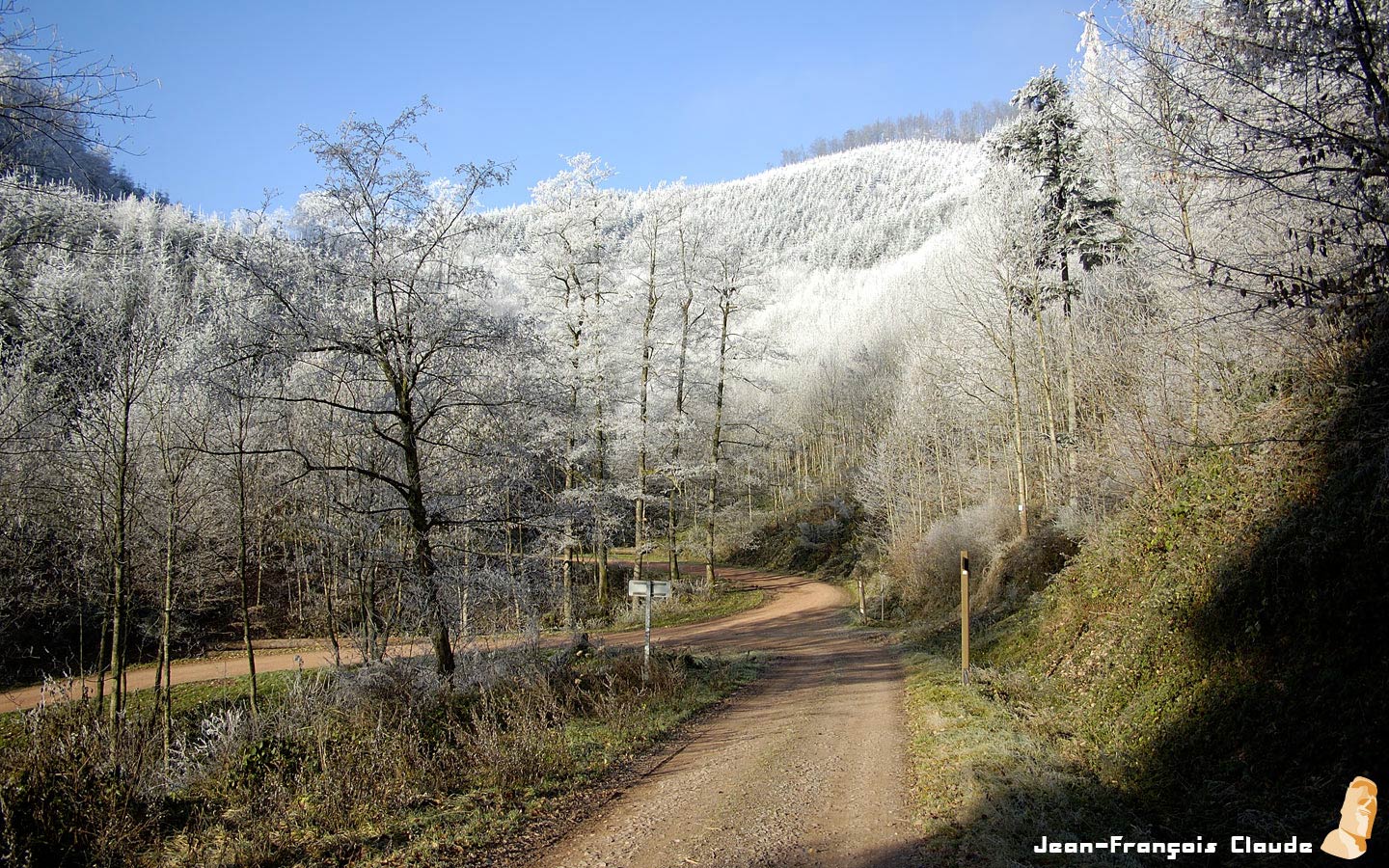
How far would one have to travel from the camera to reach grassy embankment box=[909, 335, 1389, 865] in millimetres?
5617

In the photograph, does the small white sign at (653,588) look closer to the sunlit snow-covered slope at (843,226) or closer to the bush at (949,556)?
the bush at (949,556)

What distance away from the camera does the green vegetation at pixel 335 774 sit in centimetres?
526

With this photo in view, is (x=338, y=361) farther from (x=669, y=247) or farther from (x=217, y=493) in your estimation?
(x=669, y=247)

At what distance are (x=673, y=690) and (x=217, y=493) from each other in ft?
49.6

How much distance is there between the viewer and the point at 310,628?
2469 centimetres

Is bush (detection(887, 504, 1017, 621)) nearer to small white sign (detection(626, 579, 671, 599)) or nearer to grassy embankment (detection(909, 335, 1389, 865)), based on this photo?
grassy embankment (detection(909, 335, 1389, 865))

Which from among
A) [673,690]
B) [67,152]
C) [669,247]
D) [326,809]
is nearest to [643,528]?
[669,247]

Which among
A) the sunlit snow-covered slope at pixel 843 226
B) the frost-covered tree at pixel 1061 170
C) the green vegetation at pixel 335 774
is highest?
the sunlit snow-covered slope at pixel 843 226

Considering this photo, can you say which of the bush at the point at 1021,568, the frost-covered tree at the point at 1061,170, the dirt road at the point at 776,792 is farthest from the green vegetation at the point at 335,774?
the frost-covered tree at the point at 1061,170

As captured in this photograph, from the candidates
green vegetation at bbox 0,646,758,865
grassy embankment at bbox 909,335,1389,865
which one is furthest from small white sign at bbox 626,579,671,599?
grassy embankment at bbox 909,335,1389,865
